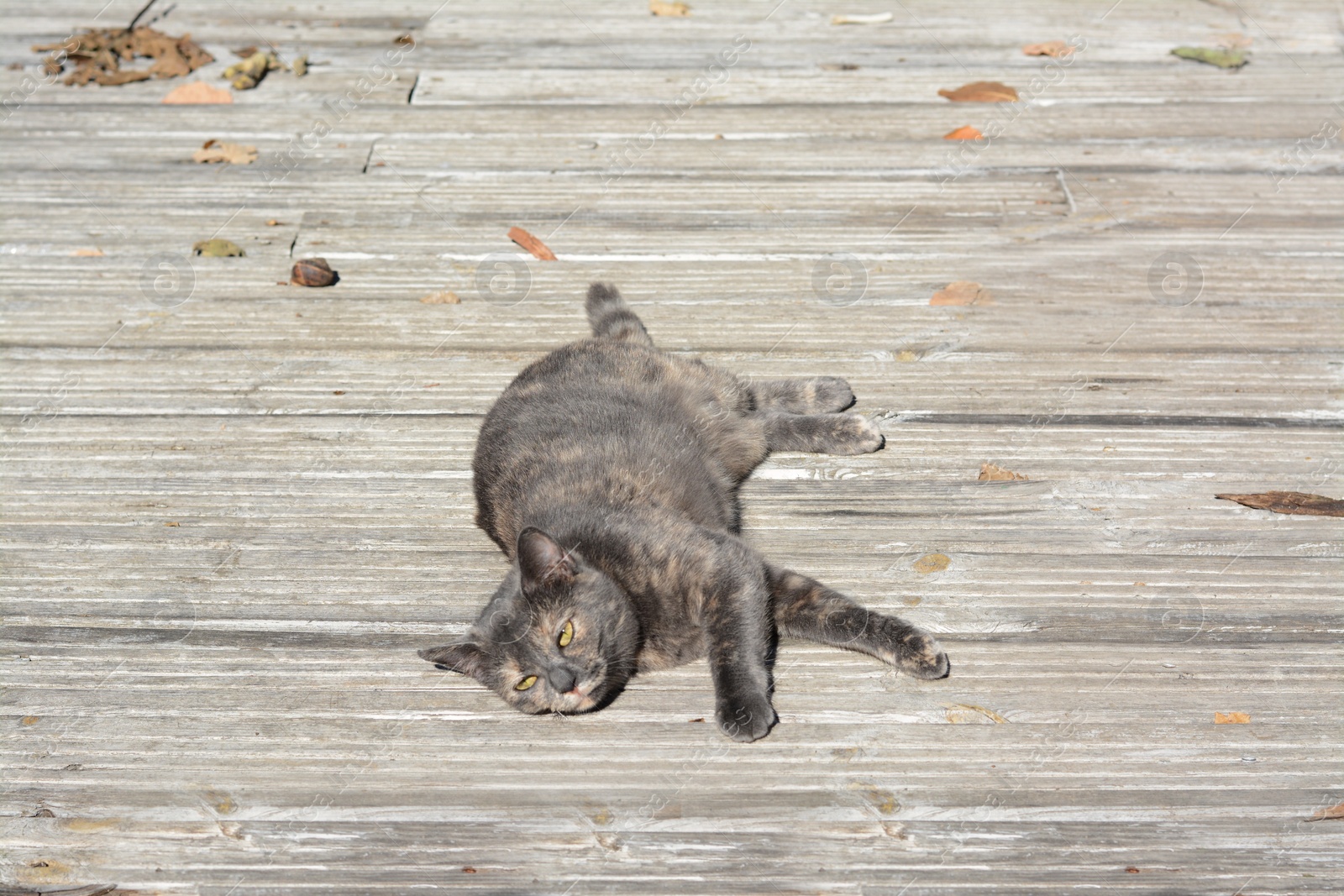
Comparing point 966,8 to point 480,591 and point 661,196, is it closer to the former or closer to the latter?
point 661,196

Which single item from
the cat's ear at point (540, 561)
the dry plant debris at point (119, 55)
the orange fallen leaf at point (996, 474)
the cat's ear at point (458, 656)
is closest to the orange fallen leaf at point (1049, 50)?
the orange fallen leaf at point (996, 474)

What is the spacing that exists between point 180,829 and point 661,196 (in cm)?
330

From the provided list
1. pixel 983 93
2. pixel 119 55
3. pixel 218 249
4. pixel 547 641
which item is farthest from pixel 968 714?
pixel 119 55

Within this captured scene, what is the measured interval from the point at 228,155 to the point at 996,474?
3923mm

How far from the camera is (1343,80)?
5301 mm

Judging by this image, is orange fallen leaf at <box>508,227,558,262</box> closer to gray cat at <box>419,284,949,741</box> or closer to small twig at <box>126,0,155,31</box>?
gray cat at <box>419,284,949,741</box>

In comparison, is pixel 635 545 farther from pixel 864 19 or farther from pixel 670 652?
pixel 864 19

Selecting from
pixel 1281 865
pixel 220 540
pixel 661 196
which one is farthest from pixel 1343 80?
pixel 220 540

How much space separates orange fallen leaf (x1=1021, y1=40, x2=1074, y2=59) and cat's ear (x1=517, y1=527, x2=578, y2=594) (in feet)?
14.3

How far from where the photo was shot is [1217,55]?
5426 mm

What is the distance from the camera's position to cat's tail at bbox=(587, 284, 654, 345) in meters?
3.83

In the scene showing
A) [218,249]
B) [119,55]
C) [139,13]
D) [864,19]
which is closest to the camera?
[218,249]

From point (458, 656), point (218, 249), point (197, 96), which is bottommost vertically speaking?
point (458, 656)

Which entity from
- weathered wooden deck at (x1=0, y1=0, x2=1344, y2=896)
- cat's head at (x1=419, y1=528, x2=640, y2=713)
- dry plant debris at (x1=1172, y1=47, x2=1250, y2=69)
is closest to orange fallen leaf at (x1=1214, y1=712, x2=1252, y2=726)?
weathered wooden deck at (x1=0, y1=0, x2=1344, y2=896)
